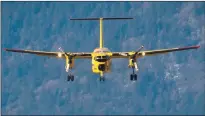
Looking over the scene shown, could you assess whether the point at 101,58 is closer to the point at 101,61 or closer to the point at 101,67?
the point at 101,61

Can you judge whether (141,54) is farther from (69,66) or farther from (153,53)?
(69,66)

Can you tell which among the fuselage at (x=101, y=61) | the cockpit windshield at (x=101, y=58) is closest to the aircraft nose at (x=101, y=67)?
the fuselage at (x=101, y=61)

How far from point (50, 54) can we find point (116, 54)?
512 inches

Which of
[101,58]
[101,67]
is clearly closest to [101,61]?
[101,58]

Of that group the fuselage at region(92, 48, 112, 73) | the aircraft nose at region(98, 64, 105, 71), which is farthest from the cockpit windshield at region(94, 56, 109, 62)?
the aircraft nose at region(98, 64, 105, 71)

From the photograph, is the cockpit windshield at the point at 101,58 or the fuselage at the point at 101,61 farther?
the cockpit windshield at the point at 101,58

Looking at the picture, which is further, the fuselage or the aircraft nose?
the fuselage

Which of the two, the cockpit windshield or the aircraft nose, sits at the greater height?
the cockpit windshield

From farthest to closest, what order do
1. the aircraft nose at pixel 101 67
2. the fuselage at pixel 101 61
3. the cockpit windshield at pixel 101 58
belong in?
the cockpit windshield at pixel 101 58, the fuselage at pixel 101 61, the aircraft nose at pixel 101 67

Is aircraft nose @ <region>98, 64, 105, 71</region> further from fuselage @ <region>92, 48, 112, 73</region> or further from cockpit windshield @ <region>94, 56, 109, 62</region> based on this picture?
cockpit windshield @ <region>94, 56, 109, 62</region>

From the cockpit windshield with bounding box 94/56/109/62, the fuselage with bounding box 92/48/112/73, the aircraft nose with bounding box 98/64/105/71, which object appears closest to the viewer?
the aircraft nose with bounding box 98/64/105/71

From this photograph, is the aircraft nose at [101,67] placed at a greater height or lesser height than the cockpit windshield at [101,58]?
lesser

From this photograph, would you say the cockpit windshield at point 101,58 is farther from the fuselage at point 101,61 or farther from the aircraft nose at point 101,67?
the aircraft nose at point 101,67

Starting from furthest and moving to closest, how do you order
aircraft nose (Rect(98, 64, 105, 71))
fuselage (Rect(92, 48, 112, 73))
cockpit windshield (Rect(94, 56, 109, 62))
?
cockpit windshield (Rect(94, 56, 109, 62)) → fuselage (Rect(92, 48, 112, 73)) → aircraft nose (Rect(98, 64, 105, 71))
